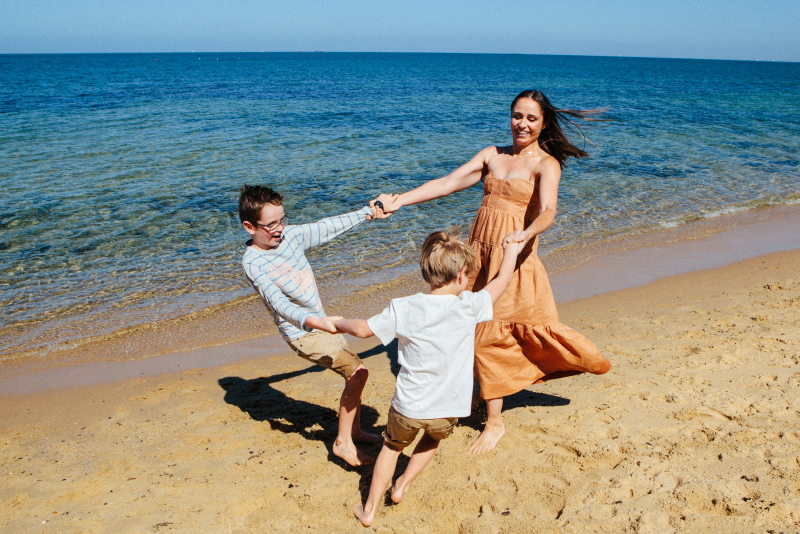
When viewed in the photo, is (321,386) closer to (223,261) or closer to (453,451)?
(453,451)

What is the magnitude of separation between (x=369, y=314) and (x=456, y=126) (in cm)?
1664

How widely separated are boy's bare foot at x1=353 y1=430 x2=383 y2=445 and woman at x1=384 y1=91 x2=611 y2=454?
60 centimetres

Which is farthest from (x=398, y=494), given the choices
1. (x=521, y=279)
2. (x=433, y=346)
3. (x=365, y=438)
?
(x=521, y=279)

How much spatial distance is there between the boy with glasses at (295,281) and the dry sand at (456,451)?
1.05 feet

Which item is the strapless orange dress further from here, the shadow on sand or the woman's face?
the shadow on sand

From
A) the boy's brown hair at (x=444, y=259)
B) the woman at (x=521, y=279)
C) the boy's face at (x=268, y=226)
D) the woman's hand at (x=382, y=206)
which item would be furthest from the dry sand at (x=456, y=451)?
the woman's hand at (x=382, y=206)

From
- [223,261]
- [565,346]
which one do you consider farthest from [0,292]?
[565,346]

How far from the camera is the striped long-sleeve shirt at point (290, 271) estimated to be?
10.2 ft

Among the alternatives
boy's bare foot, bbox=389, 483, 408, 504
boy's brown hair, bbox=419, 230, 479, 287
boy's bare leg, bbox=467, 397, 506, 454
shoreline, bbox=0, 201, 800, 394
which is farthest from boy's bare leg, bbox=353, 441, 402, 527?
shoreline, bbox=0, 201, 800, 394

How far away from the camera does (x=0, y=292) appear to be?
21.7 ft

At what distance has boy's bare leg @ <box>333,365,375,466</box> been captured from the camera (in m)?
3.42

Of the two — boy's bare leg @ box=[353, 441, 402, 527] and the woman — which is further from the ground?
the woman

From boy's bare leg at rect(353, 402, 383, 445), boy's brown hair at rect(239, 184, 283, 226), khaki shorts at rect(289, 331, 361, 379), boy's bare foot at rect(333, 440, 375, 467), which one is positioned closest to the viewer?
boy's brown hair at rect(239, 184, 283, 226)

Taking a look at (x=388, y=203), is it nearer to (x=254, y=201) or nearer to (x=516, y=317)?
(x=254, y=201)
